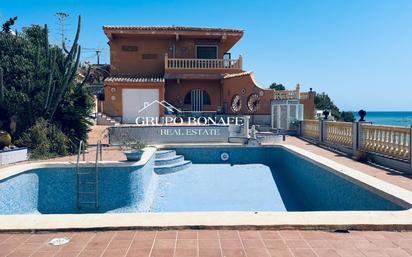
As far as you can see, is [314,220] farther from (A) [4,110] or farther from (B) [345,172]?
(A) [4,110]

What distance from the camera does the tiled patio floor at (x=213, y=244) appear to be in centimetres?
352

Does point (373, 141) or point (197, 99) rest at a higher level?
point (197, 99)

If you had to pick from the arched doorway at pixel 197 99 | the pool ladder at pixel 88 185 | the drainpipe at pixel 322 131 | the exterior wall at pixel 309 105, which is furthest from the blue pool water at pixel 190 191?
the arched doorway at pixel 197 99

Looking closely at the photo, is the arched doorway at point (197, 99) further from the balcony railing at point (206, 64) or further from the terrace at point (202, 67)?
the balcony railing at point (206, 64)

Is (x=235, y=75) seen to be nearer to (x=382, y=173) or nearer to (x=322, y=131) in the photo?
(x=322, y=131)

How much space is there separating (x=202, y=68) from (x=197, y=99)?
263 cm

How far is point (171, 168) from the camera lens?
11977 millimetres

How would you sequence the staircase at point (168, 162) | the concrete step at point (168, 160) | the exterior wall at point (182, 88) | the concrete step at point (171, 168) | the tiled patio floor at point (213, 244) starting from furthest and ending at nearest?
the exterior wall at point (182, 88) < the concrete step at point (168, 160) < the staircase at point (168, 162) < the concrete step at point (171, 168) < the tiled patio floor at point (213, 244)

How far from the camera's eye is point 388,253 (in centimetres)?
349

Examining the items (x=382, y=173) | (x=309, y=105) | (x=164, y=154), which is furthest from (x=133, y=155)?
(x=309, y=105)

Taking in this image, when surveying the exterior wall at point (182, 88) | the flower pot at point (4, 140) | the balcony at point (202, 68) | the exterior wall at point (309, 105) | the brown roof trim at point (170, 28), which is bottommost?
the flower pot at point (4, 140)

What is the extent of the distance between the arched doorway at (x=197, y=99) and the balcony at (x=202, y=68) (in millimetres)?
1858

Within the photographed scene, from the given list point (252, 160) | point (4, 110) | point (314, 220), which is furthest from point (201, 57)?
point (314, 220)

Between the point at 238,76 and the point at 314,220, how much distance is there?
1929 centimetres
